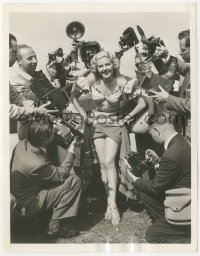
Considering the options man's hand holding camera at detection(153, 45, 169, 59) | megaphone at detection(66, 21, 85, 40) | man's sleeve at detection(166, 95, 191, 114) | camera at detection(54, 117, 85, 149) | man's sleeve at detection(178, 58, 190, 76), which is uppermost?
megaphone at detection(66, 21, 85, 40)

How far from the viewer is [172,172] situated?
95 cm

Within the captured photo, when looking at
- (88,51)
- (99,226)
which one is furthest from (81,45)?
(99,226)

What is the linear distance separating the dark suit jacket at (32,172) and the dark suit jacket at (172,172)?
7.8 inches

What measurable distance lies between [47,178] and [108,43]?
385 mm

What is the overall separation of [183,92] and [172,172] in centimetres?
21

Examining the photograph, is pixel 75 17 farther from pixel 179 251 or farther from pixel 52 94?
pixel 179 251

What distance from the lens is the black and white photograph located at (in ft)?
3.12

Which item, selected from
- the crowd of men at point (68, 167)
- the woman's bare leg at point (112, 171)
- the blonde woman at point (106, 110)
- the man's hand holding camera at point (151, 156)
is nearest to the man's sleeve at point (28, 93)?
the crowd of men at point (68, 167)

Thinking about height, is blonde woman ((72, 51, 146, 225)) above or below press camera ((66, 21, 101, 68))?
below

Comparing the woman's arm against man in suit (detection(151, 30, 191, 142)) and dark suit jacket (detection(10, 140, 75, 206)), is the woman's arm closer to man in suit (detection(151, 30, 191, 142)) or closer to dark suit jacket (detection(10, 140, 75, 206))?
man in suit (detection(151, 30, 191, 142))

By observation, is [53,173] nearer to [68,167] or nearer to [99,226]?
[68,167]

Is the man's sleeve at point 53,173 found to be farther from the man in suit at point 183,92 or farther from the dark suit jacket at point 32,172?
the man in suit at point 183,92

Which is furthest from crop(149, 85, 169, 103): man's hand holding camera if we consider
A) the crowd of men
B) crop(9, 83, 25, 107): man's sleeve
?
crop(9, 83, 25, 107): man's sleeve

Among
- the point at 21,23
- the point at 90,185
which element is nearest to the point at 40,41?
the point at 21,23
